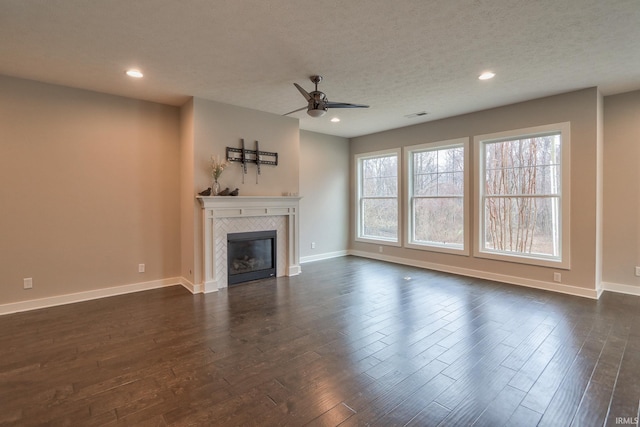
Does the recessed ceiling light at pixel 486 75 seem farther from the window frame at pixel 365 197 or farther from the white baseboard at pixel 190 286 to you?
the white baseboard at pixel 190 286

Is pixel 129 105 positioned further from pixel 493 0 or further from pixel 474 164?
pixel 474 164

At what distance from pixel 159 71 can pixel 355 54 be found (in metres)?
2.29

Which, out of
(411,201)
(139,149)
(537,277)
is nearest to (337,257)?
(411,201)

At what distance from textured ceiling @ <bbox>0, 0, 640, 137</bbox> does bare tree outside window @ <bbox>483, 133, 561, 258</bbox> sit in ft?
2.89

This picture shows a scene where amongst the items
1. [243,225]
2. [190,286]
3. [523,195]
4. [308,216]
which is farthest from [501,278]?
[190,286]

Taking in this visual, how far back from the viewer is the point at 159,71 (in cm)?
362

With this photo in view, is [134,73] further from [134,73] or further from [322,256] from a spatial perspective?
[322,256]

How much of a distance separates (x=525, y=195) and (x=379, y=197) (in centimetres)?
289

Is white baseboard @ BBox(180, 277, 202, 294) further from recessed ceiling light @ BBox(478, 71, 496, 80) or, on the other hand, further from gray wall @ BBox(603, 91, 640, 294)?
gray wall @ BBox(603, 91, 640, 294)

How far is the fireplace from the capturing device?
16.3 feet

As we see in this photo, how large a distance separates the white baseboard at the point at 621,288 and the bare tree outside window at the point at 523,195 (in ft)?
2.67

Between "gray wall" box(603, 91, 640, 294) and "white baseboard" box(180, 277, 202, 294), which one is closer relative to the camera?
"gray wall" box(603, 91, 640, 294)

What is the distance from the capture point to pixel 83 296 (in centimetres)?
423

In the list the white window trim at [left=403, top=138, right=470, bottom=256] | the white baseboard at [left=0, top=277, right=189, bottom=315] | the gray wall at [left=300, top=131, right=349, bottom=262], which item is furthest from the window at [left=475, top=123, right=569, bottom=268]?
the white baseboard at [left=0, top=277, right=189, bottom=315]
